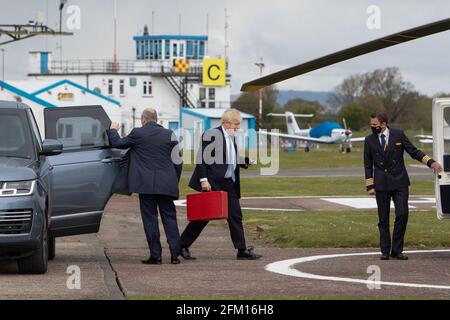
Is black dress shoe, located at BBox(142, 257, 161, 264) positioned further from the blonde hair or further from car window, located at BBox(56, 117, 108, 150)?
the blonde hair

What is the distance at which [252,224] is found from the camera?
1927 centimetres

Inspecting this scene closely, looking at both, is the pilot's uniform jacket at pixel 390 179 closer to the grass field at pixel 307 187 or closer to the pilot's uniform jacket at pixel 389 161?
the pilot's uniform jacket at pixel 389 161

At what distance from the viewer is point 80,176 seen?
13.7 m

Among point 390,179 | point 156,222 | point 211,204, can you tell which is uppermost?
point 390,179

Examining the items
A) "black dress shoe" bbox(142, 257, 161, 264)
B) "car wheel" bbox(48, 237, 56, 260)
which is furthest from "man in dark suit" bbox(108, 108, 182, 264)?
"car wheel" bbox(48, 237, 56, 260)

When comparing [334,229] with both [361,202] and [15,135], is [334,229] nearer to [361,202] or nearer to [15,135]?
[15,135]

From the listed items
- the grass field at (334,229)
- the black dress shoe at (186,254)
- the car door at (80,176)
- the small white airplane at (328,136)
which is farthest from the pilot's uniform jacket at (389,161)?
the small white airplane at (328,136)

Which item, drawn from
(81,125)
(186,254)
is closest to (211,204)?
(186,254)

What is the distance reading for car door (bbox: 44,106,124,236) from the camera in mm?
13586

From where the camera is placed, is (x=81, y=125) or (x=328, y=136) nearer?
(x=81, y=125)

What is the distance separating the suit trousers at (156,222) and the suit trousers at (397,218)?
2699mm

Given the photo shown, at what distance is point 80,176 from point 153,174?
2.99 feet

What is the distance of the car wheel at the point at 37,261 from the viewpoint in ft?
40.2

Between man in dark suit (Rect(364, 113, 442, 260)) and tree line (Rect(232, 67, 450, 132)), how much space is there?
92822 millimetres
